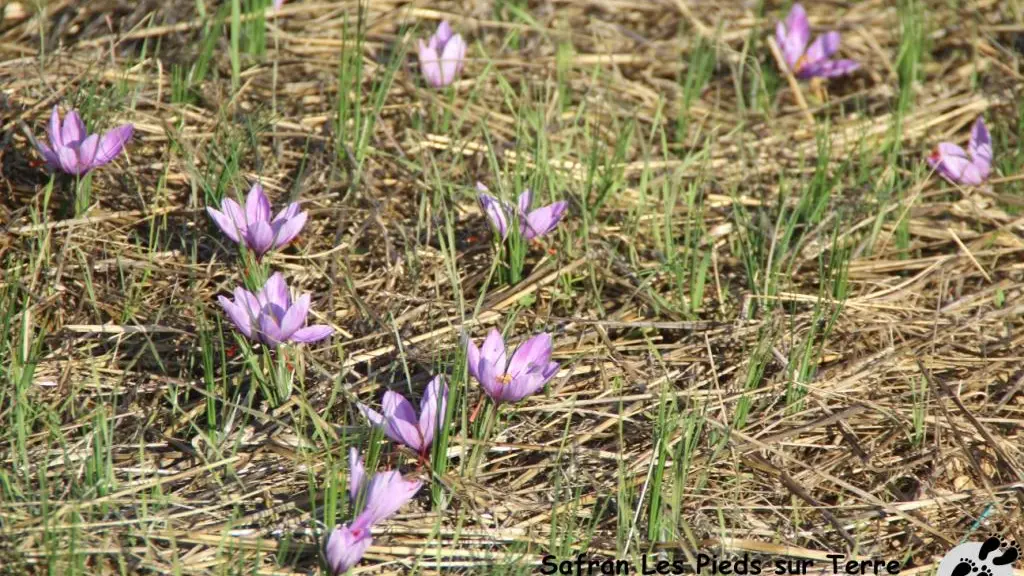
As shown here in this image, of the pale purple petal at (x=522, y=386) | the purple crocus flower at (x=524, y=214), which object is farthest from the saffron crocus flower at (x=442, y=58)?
the pale purple petal at (x=522, y=386)

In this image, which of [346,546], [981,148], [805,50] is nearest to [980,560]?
[346,546]

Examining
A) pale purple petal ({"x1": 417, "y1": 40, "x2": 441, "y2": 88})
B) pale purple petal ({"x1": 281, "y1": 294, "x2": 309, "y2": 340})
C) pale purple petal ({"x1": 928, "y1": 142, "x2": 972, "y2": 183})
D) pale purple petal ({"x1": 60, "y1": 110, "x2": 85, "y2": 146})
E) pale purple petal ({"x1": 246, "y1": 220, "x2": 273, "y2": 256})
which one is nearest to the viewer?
pale purple petal ({"x1": 281, "y1": 294, "x2": 309, "y2": 340})

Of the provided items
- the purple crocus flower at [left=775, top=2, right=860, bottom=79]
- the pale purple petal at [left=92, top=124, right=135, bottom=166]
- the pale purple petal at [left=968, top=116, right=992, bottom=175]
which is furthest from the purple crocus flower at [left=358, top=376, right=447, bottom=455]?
the purple crocus flower at [left=775, top=2, right=860, bottom=79]

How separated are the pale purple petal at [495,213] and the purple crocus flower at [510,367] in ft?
1.22

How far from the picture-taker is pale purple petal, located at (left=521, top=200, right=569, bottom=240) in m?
2.28

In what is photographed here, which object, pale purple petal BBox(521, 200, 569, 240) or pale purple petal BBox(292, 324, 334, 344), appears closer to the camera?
pale purple petal BBox(292, 324, 334, 344)

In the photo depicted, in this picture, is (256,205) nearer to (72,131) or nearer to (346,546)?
(72,131)

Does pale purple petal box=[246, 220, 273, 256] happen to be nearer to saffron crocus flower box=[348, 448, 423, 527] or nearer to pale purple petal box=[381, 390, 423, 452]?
pale purple petal box=[381, 390, 423, 452]

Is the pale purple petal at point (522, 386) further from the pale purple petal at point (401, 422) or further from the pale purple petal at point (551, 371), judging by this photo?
the pale purple petal at point (401, 422)

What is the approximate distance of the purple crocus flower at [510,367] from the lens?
1.90 m

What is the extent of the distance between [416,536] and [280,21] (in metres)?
1.73

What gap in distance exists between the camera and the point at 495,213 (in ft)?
7.56

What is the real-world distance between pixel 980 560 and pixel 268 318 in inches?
49.6

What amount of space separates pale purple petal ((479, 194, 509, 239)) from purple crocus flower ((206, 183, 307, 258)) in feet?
1.20
